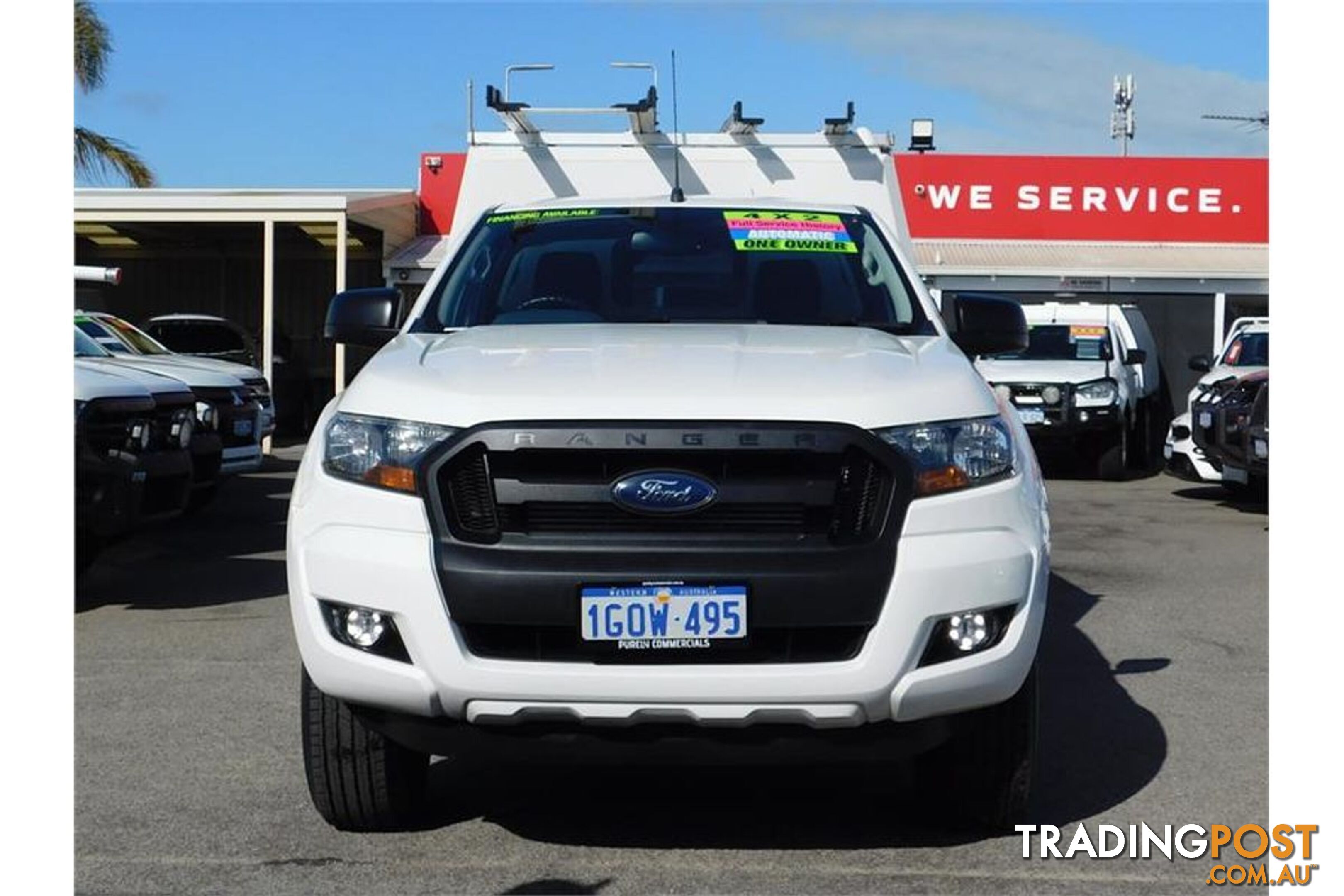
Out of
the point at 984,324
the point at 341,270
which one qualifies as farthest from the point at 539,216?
the point at 341,270

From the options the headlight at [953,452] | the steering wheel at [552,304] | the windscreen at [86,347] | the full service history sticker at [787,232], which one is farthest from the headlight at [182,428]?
the headlight at [953,452]

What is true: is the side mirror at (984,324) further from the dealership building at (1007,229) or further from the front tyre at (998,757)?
the dealership building at (1007,229)

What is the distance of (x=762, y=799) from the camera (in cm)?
514

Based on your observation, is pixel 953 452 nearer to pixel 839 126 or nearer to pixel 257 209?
pixel 839 126

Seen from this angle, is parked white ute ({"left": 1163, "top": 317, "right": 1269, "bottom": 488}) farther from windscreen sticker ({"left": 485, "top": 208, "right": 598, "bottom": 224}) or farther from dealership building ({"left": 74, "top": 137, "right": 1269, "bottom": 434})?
windscreen sticker ({"left": 485, "top": 208, "right": 598, "bottom": 224})

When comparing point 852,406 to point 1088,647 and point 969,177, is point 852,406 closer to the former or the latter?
point 1088,647

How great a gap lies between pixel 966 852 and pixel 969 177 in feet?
73.6

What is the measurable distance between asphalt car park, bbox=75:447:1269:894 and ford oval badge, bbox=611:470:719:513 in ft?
2.04

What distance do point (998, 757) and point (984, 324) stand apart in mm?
1695

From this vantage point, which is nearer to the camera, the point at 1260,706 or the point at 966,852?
the point at 966,852

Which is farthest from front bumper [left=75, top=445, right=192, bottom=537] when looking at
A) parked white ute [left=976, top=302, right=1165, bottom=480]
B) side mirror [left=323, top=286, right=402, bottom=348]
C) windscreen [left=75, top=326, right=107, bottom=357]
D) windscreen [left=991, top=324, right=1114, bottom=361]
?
windscreen [left=991, top=324, right=1114, bottom=361]
